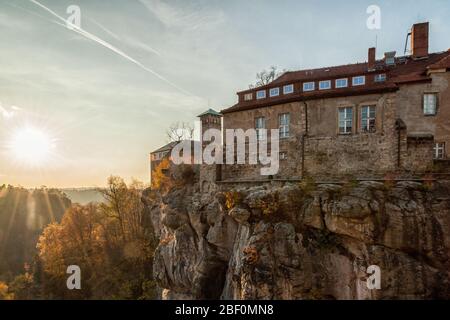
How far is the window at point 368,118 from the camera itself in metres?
19.7

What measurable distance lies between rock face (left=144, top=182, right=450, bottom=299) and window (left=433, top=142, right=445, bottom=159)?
455 cm

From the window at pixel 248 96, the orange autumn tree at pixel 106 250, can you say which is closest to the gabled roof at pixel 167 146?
the orange autumn tree at pixel 106 250

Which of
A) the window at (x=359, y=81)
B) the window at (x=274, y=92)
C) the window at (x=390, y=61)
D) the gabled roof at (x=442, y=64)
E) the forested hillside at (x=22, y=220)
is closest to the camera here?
the gabled roof at (x=442, y=64)

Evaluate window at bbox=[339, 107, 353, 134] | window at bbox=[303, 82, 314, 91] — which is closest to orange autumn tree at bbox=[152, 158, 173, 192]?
window at bbox=[303, 82, 314, 91]

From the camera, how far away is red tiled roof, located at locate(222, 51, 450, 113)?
19609mm

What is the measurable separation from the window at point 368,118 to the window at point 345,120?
0.84 m

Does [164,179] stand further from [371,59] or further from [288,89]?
[371,59]

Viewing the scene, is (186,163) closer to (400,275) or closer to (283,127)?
(283,127)

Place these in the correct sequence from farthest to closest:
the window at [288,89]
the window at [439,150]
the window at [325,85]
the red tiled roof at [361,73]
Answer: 1. the window at [288,89]
2. the window at [325,85]
3. the red tiled roof at [361,73]
4. the window at [439,150]

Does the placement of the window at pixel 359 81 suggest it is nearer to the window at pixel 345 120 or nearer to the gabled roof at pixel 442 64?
→ the window at pixel 345 120


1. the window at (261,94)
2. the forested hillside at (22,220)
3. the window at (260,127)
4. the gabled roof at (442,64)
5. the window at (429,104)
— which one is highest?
the gabled roof at (442,64)
